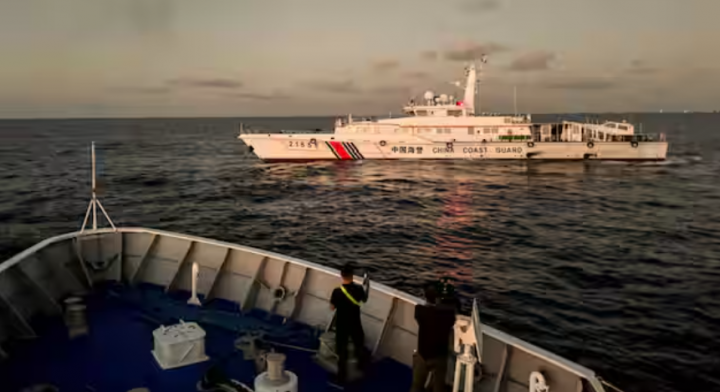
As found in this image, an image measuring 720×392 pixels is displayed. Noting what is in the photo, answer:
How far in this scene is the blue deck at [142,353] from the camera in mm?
6953

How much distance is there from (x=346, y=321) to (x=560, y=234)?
2377 cm

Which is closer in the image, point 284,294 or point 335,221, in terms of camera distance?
point 284,294

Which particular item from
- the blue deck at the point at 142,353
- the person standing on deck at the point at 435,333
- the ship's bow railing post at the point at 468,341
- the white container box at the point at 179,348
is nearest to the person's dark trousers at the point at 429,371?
the person standing on deck at the point at 435,333

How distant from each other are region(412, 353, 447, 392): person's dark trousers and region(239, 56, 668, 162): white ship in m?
48.7

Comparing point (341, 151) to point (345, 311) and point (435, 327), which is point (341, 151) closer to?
point (345, 311)

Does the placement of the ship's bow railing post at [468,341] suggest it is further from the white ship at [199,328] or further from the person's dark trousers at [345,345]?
the person's dark trousers at [345,345]

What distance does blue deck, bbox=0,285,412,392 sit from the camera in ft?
22.8

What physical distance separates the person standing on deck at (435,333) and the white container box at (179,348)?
11.3 feet

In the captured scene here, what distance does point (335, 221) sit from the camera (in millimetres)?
31672

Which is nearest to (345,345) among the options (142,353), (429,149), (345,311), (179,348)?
(345,311)

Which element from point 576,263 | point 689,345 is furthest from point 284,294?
point 576,263

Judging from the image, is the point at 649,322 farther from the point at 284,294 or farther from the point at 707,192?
the point at 707,192

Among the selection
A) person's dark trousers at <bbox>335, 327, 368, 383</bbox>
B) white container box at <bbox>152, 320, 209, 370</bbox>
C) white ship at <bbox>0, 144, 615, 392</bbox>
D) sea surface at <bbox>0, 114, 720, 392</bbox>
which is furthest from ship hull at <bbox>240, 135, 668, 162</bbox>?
person's dark trousers at <bbox>335, 327, 368, 383</bbox>

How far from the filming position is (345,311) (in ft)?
22.2
